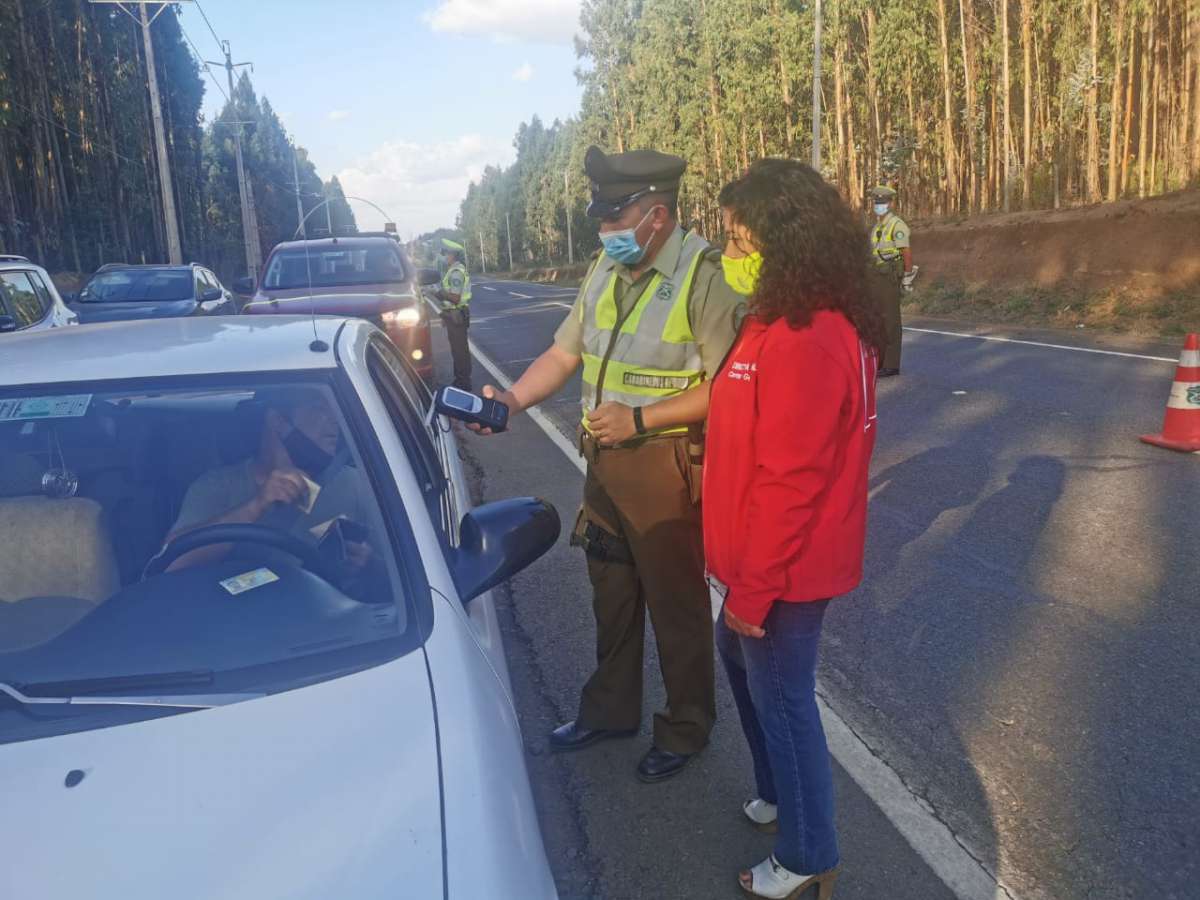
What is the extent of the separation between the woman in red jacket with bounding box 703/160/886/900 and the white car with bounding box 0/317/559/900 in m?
0.57

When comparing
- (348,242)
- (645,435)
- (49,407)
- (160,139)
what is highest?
(160,139)

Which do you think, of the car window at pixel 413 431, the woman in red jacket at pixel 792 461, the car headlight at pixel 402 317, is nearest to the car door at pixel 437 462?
the car window at pixel 413 431

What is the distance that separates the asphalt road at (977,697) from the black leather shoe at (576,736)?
4 cm

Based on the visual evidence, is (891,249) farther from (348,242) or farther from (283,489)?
(283,489)

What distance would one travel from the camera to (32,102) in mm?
41281

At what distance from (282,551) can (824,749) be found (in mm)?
1467

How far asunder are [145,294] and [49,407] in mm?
13608

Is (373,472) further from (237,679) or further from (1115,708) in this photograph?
(1115,708)

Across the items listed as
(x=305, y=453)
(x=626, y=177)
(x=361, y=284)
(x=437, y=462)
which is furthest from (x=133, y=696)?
(x=361, y=284)

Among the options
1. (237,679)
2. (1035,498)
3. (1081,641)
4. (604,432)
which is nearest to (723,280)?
(604,432)

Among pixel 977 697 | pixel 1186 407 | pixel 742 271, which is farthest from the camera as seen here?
pixel 1186 407

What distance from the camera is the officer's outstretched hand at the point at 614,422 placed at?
3.11 meters

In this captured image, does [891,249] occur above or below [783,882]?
above

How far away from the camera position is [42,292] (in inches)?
456
